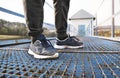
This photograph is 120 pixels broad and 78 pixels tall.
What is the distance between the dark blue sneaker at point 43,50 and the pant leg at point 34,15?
0.06 meters

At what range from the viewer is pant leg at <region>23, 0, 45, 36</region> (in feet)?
2.58

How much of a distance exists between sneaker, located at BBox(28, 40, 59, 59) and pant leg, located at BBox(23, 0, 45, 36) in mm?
64

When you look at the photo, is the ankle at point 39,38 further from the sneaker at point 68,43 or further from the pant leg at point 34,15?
the sneaker at point 68,43

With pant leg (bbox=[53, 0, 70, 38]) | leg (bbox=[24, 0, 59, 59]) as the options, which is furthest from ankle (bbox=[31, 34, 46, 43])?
pant leg (bbox=[53, 0, 70, 38])

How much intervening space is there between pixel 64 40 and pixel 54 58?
403mm

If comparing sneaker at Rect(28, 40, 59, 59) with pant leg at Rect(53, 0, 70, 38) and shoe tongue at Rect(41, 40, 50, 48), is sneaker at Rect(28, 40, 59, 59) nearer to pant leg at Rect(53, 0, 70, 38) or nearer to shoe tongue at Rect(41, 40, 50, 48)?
shoe tongue at Rect(41, 40, 50, 48)

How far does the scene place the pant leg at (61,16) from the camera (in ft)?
3.49

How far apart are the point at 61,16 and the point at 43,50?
1.36ft

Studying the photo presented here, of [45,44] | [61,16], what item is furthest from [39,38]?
[61,16]

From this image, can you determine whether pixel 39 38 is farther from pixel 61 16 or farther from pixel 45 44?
pixel 61 16

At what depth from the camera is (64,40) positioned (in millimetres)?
1118

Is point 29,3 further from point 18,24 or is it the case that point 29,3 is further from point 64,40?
point 18,24

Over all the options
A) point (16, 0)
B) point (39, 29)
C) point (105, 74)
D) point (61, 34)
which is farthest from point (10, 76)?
point (16, 0)

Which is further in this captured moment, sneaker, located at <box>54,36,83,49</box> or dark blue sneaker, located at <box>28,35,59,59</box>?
sneaker, located at <box>54,36,83,49</box>
